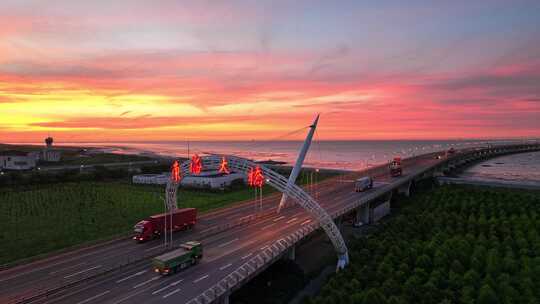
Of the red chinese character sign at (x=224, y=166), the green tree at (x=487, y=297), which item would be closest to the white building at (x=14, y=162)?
the red chinese character sign at (x=224, y=166)

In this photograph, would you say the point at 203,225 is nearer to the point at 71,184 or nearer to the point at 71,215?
the point at 71,215

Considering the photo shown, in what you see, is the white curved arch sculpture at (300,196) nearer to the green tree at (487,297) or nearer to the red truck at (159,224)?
the red truck at (159,224)

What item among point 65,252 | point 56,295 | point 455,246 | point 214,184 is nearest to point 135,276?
point 56,295

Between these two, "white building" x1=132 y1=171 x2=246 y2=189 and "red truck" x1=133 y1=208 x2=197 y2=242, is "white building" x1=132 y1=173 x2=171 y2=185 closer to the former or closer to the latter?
"white building" x1=132 y1=171 x2=246 y2=189

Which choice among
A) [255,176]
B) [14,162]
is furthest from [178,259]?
[14,162]

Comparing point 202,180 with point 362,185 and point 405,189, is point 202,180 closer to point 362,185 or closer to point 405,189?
point 362,185
